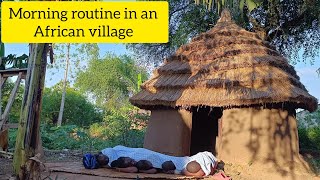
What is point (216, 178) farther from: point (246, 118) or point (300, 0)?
point (300, 0)

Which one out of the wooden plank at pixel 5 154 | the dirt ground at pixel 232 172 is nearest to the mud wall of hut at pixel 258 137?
the dirt ground at pixel 232 172

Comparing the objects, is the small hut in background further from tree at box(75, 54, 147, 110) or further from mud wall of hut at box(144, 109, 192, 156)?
tree at box(75, 54, 147, 110)

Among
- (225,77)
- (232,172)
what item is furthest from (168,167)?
(225,77)

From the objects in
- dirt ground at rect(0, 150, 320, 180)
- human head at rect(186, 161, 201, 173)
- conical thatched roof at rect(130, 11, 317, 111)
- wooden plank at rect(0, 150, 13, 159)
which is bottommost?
dirt ground at rect(0, 150, 320, 180)

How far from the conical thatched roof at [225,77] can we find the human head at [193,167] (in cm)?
179

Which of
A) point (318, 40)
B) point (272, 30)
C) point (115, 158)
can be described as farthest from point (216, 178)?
point (318, 40)

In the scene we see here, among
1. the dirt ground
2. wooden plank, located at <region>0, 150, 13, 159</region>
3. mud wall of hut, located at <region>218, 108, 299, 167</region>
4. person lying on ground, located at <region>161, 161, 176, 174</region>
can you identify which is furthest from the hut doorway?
wooden plank, located at <region>0, 150, 13, 159</region>

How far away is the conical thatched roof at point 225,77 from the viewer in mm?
9039

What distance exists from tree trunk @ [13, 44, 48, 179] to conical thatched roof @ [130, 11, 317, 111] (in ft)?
18.0

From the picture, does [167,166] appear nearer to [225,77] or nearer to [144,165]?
[144,165]

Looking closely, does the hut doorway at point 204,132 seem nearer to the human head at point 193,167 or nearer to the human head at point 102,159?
the human head at point 193,167

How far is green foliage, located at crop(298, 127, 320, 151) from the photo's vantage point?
13.8 meters

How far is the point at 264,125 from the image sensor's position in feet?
29.8

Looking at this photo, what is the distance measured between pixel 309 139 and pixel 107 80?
1922cm
